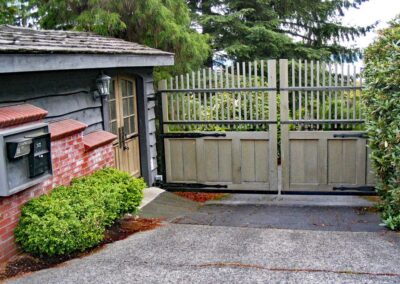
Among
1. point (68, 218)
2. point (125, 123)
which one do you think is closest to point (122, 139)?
point (125, 123)

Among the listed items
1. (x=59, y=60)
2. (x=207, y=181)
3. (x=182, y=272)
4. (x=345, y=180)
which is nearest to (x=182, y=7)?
(x=207, y=181)

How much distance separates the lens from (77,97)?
618cm

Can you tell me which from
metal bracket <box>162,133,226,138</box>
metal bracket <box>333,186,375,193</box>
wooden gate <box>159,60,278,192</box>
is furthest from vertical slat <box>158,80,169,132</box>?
metal bracket <box>333,186,375,193</box>

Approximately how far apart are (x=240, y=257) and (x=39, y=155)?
2.11m

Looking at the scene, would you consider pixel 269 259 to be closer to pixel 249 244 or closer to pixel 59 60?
pixel 249 244

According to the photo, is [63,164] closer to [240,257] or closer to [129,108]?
[240,257]

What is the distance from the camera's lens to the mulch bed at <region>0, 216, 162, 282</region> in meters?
4.31

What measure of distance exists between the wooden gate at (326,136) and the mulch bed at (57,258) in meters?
3.20

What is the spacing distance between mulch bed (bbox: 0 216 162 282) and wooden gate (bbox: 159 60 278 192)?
2.88 metres

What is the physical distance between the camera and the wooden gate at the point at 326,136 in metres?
7.89

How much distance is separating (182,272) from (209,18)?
1092 centimetres

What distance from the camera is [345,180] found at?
26.6 feet

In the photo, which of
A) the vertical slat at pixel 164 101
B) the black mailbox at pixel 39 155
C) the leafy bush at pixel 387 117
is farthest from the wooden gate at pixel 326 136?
the black mailbox at pixel 39 155

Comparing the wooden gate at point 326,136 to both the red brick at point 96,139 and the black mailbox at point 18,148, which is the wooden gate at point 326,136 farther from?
the black mailbox at point 18,148
